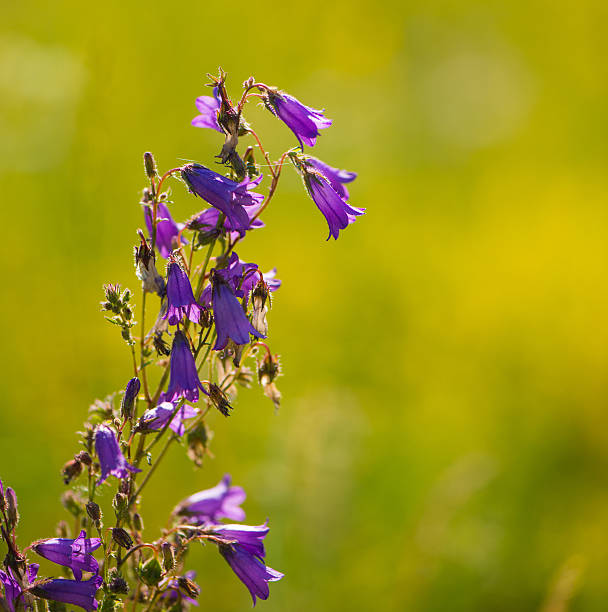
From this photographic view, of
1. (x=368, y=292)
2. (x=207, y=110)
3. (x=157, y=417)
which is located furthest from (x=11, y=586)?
(x=368, y=292)

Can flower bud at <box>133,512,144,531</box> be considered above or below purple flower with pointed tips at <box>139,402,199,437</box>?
below

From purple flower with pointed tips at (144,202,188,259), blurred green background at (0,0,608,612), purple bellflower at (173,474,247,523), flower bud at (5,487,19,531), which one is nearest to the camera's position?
flower bud at (5,487,19,531)

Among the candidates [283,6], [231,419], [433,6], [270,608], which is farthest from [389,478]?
[433,6]

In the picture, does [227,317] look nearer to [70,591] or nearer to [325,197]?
[325,197]

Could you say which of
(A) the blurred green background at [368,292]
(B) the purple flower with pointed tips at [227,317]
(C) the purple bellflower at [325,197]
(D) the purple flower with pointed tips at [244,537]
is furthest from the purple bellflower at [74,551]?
(A) the blurred green background at [368,292]

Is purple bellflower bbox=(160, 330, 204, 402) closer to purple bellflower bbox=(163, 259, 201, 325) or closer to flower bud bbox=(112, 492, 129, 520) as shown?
purple bellflower bbox=(163, 259, 201, 325)

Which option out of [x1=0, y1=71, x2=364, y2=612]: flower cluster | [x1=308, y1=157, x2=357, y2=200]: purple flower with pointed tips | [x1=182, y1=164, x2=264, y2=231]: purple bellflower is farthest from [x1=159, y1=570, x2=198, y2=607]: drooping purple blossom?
[x1=308, y1=157, x2=357, y2=200]: purple flower with pointed tips
